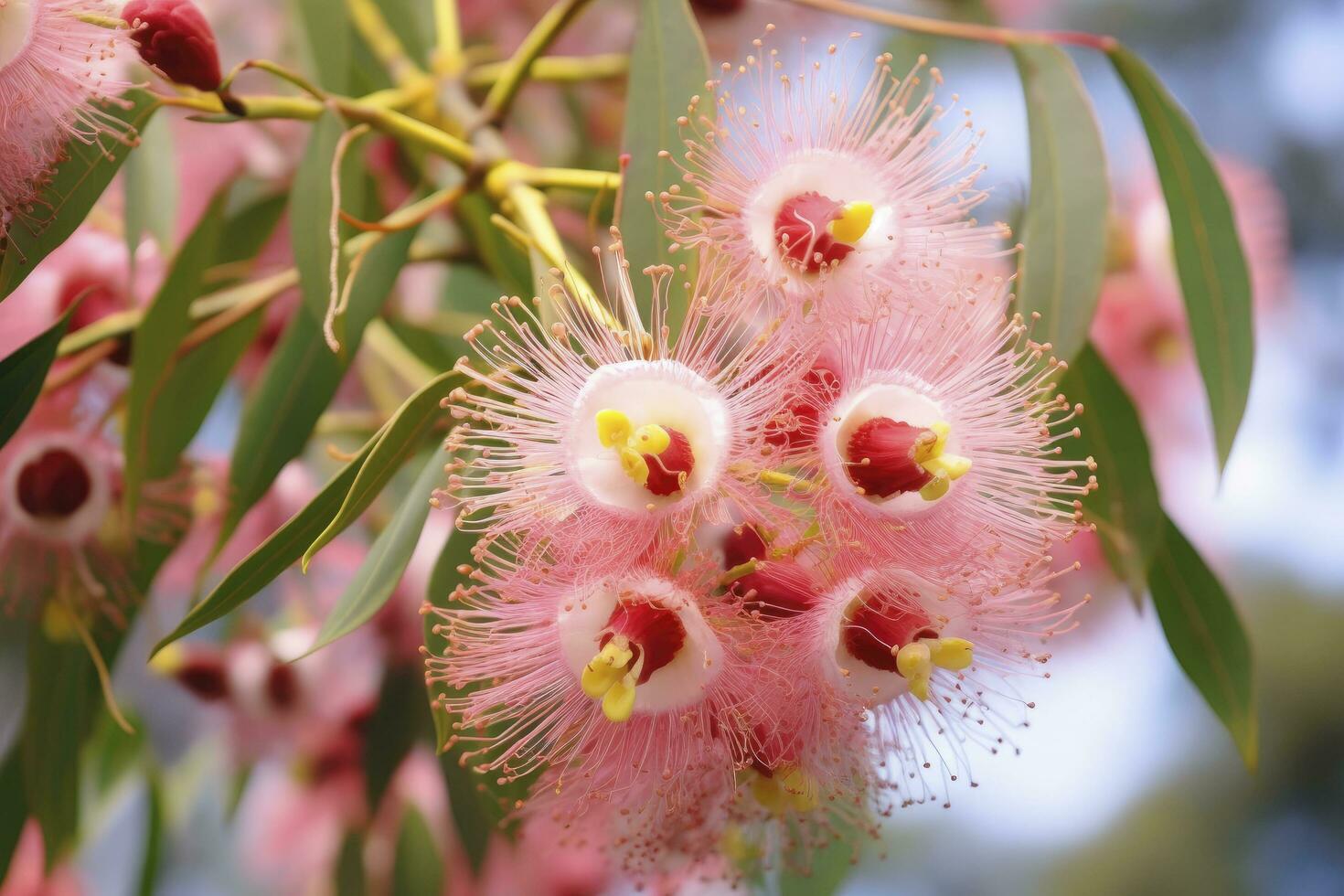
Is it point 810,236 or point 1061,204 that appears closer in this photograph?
point 810,236

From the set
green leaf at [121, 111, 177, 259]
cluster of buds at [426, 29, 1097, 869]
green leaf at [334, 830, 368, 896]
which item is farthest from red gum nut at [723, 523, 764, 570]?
green leaf at [334, 830, 368, 896]

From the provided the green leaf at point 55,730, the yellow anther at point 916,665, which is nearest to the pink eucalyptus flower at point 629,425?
the yellow anther at point 916,665

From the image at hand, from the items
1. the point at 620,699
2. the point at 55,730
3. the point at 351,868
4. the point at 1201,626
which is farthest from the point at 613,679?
the point at 351,868

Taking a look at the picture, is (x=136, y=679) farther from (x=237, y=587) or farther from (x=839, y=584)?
(x=839, y=584)

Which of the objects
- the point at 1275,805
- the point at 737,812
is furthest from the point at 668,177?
the point at 1275,805

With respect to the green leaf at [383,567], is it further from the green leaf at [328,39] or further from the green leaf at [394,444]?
the green leaf at [328,39]

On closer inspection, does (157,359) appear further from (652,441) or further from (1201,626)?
(1201,626)

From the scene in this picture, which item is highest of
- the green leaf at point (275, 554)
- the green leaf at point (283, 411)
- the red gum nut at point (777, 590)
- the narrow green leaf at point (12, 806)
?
the red gum nut at point (777, 590)
